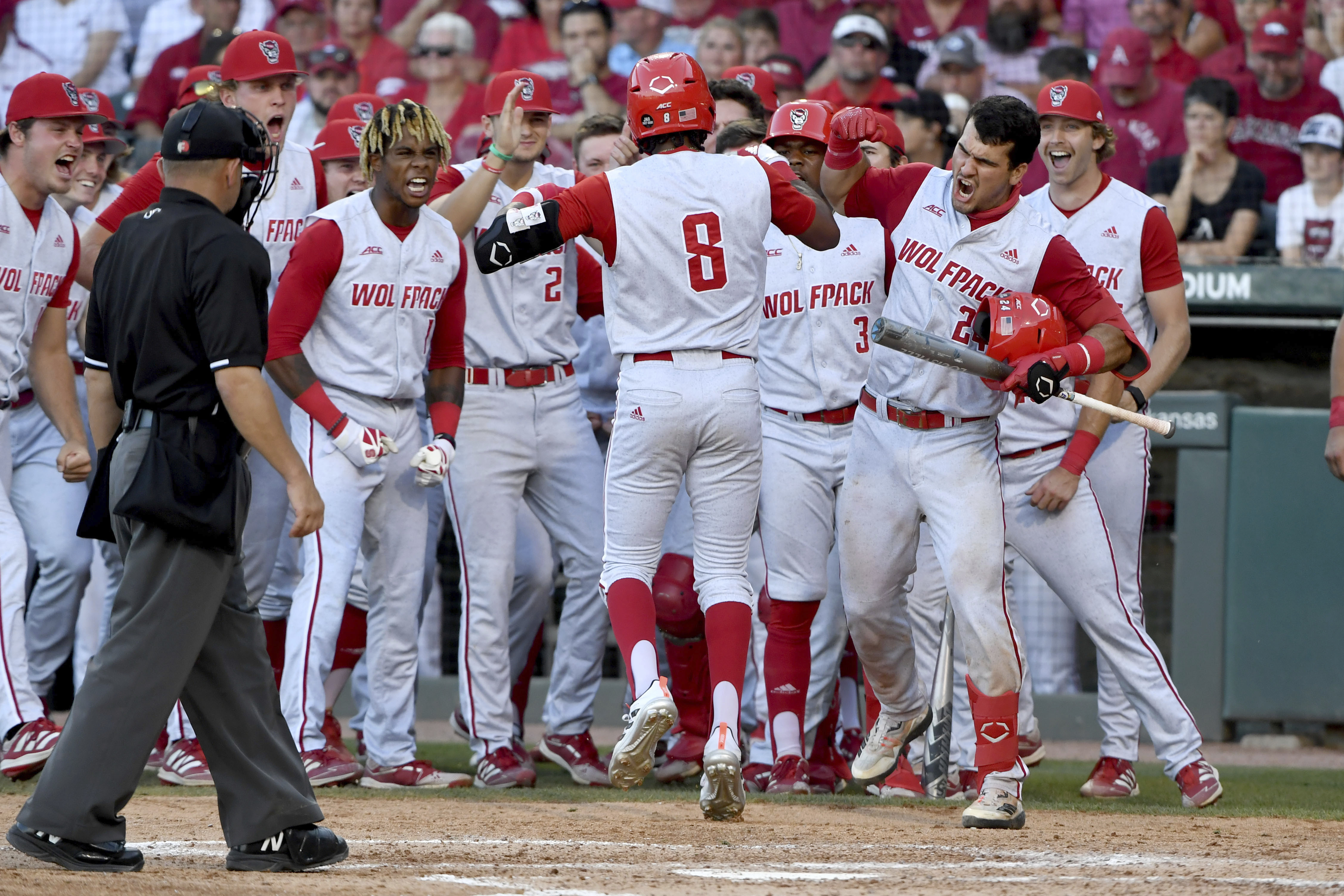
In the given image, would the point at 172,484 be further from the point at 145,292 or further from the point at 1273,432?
the point at 1273,432

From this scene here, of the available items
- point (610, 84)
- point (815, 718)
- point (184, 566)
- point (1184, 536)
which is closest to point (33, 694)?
point (184, 566)

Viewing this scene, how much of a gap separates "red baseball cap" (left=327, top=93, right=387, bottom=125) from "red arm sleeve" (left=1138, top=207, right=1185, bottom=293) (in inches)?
110

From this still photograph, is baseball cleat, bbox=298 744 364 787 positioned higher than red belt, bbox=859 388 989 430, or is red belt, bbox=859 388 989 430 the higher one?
red belt, bbox=859 388 989 430

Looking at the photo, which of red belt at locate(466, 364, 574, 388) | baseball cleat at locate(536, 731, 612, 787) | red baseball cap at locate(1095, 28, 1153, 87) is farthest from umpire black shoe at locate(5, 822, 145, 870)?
red baseball cap at locate(1095, 28, 1153, 87)

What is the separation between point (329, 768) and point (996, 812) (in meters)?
2.17

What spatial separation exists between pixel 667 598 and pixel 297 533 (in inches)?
93.0

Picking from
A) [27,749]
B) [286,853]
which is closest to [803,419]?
[286,853]

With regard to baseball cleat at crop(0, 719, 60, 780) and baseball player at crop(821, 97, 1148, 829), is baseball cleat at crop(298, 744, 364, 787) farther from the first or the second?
baseball player at crop(821, 97, 1148, 829)

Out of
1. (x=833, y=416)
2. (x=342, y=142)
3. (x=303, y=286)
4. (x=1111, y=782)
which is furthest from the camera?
(x=342, y=142)

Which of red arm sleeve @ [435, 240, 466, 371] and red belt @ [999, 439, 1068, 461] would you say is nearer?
red belt @ [999, 439, 1068, 461]

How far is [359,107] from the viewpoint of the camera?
6168mm

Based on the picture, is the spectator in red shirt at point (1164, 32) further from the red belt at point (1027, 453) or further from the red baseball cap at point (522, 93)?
the red baseball cap at point (522, 93)

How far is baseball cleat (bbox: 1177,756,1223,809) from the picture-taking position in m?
5.04

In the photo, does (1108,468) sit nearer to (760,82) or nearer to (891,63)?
(760,82)
